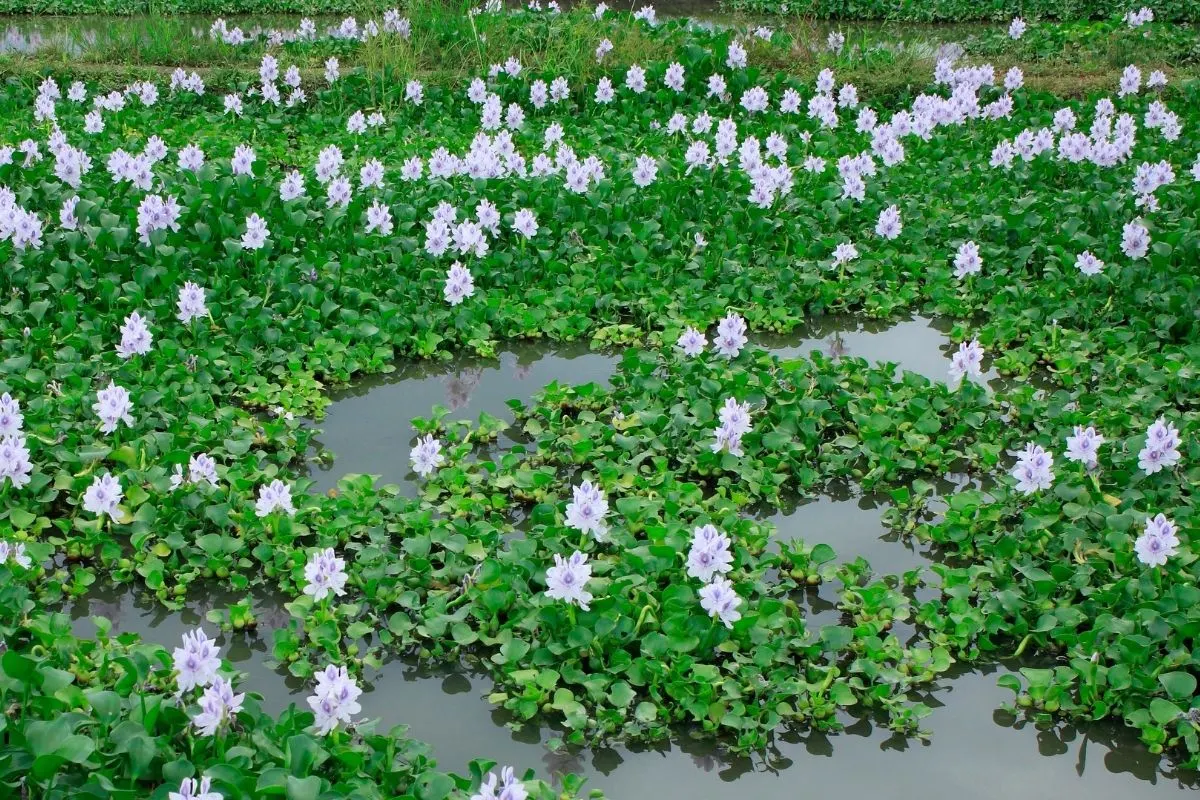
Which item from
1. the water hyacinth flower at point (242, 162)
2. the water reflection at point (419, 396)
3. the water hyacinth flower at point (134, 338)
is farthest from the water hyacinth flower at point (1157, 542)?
the water hyacinth flower at point (242, 162)

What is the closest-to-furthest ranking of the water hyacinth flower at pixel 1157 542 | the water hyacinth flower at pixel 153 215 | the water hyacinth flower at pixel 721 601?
1. the water hyacinth flower at pixel 721 601
2. the water hyacinth flower at pixel 1157 542
3. the water hyacinth flower at pixel 153 215

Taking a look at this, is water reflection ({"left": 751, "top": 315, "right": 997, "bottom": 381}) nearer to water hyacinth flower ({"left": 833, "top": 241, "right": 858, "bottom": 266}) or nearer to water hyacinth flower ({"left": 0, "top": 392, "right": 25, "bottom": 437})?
water hyacinth flower ({"left": 833, "top": 241, "right": 858, "bottom": 266})

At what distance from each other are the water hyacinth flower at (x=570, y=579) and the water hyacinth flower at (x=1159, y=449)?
2067 mm

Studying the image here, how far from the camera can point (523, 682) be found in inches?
134

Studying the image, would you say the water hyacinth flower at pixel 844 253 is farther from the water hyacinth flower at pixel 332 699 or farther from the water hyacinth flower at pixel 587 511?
the water hyacinth flower at pixel 332 699

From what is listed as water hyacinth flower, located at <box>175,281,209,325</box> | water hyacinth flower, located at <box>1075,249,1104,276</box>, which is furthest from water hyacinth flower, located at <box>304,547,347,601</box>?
water hyacinth flower, located at <box>1075,249,1104,276</box>

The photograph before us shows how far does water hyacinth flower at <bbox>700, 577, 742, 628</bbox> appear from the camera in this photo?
11.3 feet

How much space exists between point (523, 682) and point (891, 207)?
3771 mm

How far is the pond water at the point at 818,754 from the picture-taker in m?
3.20

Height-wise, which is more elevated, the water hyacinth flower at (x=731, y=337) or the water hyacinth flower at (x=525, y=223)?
the water hyacinth flower at (x=525, y=223)

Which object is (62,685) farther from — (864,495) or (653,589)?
(864,495)

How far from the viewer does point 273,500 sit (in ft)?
12.6

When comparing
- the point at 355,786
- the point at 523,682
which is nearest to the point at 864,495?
the point at 523,682

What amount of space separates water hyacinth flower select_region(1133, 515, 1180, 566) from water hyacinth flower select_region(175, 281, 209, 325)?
11.9 feet
